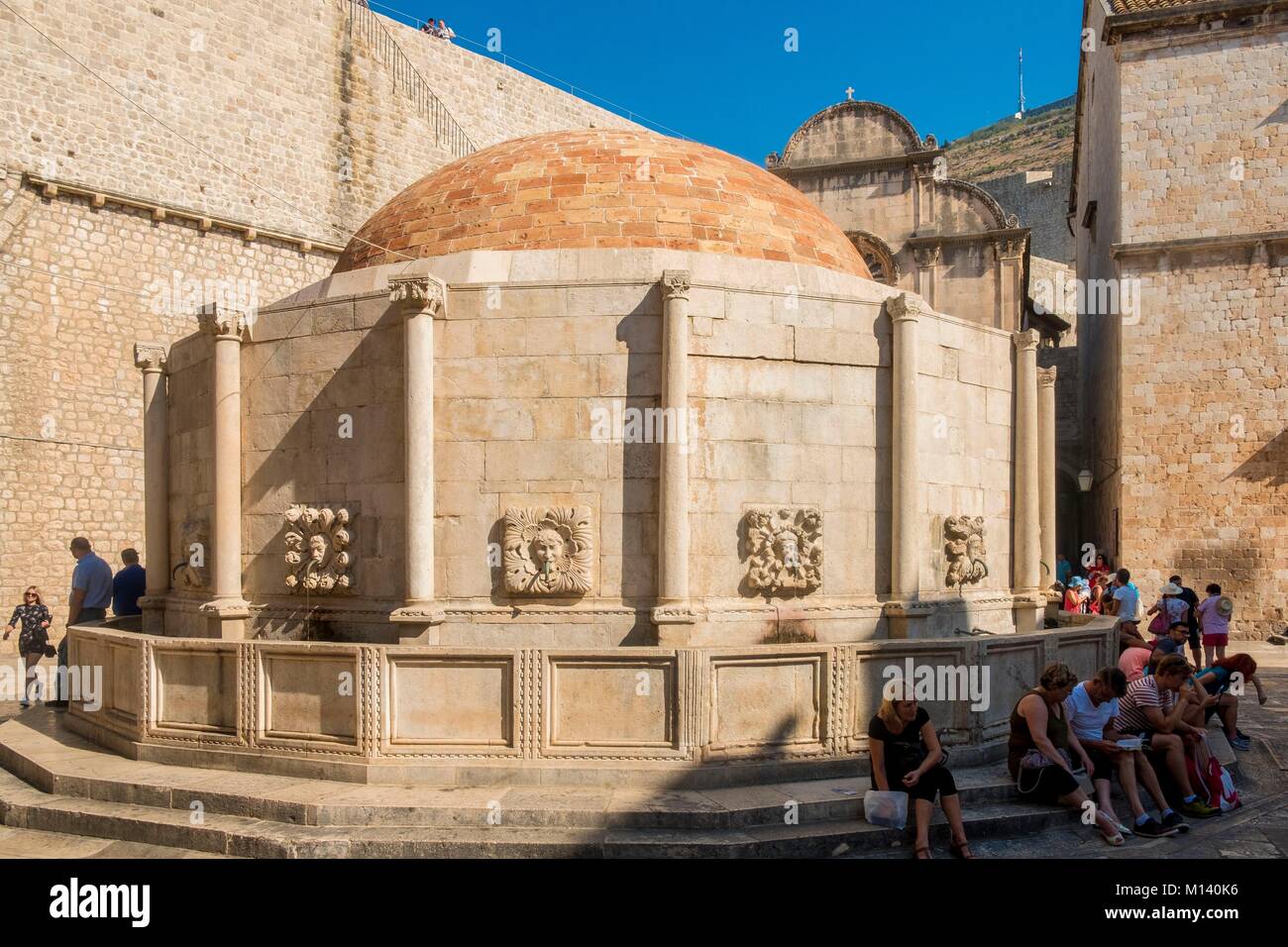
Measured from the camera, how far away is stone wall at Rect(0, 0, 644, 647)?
2130 centimetres

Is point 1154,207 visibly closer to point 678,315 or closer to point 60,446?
point 678,315

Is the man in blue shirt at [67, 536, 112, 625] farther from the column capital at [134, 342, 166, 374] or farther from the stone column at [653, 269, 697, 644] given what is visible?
the stone column at [653, 269, 697, 644]

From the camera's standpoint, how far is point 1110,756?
302 inches

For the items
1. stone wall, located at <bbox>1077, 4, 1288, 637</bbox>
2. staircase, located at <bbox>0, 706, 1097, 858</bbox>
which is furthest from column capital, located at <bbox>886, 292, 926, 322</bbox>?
stone wall, located at <bbox>1077, 4, 1288, 637</bbox>

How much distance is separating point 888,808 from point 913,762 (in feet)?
1.18

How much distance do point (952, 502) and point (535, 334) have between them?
4566 mm

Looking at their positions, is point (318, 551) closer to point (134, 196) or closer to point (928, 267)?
point (134, 196)

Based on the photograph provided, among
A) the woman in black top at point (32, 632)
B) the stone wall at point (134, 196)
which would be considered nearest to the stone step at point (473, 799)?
the woman in black top at point (32, 632)

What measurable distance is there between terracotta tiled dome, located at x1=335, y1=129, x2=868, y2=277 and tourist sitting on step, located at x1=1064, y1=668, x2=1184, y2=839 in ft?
17.2

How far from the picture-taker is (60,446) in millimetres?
21672

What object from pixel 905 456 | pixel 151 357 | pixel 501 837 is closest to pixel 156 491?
pixel 151 357

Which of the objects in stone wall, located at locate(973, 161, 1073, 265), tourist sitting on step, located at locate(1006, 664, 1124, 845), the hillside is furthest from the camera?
the hillside

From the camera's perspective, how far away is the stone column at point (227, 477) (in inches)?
370

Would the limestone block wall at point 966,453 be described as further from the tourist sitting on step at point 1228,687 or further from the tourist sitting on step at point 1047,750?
the tourist sitting on step at point 1047,750
